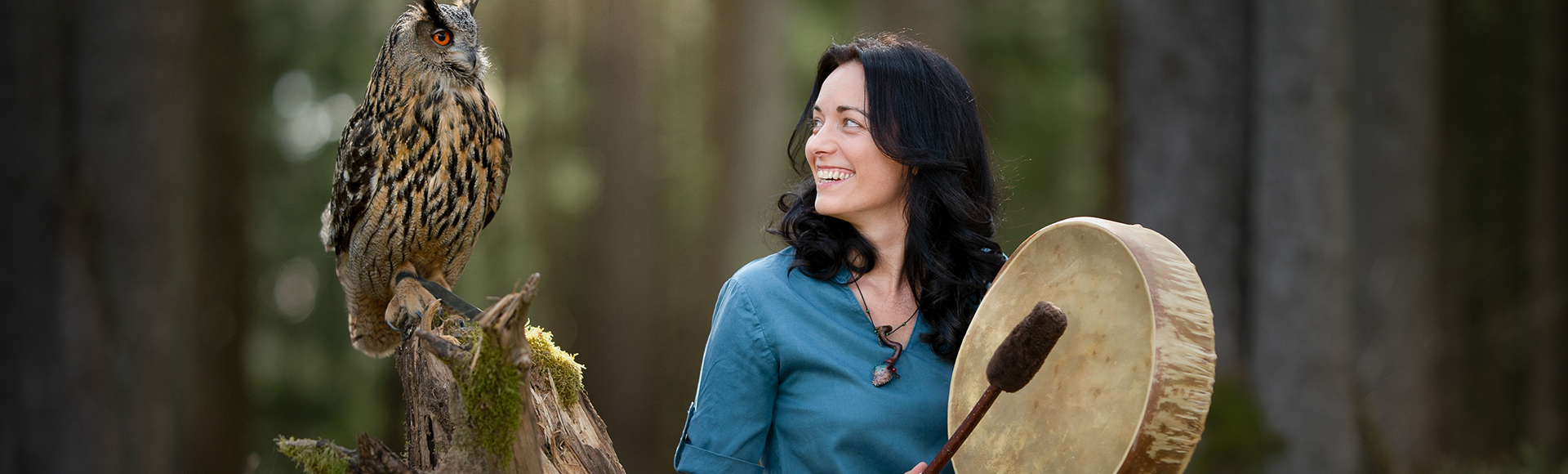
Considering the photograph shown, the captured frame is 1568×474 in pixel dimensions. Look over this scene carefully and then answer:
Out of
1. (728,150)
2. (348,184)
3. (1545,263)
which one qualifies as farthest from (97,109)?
(1545,263)

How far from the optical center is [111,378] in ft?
22.0

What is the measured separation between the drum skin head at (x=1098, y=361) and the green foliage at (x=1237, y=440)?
4.83 metres

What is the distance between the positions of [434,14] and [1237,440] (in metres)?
5.50

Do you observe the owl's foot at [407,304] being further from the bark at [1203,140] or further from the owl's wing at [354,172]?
the bark at [1203,140]

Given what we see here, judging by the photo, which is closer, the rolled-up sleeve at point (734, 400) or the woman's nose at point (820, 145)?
the rolled-up sleeve at point (734, 400)

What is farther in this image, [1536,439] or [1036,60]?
[1036,60]

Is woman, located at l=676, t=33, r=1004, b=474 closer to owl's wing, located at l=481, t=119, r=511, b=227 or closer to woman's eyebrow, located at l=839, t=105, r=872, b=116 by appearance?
woman's eyebrow, located at l=839, t=105, r=872, b=116

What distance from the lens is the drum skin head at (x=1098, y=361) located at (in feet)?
5.38

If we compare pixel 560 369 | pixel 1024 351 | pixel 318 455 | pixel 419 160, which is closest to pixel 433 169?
pixel 419 160

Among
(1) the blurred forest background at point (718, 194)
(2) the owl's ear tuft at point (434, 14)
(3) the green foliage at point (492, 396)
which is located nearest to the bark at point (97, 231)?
(1) the blurred forest background at point (718, 194)

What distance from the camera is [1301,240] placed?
6297 mm

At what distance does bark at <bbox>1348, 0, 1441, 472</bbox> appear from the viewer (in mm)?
8570

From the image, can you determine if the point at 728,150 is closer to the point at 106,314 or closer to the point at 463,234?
the point at 106,314

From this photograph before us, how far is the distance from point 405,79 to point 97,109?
4.84 m
